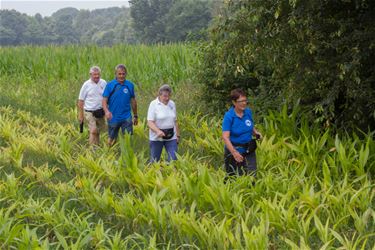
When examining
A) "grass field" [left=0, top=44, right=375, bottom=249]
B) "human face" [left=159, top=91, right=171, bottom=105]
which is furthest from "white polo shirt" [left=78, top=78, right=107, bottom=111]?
"human face" [left=159, top=91, right=171, bottom=105]

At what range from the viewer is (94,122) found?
920 cm

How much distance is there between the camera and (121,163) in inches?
293

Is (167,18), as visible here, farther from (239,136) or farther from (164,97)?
(239,136)

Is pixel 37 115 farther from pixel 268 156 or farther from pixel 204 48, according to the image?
pixel 268 156

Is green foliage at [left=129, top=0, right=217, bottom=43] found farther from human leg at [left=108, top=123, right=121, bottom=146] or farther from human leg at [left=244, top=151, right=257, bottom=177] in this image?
human leg at [left=244, top=151, right=257, bottom=177]

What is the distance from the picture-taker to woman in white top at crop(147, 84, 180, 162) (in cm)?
726

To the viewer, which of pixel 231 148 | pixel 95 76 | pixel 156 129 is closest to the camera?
pixel 231 148

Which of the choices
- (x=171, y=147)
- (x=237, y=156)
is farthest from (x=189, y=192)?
(x=171, y=147)

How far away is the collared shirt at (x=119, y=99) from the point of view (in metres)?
8.41

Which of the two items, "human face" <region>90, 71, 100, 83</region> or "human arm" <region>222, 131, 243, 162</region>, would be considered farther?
"human face" <region>90, 71, 100, 83</region>

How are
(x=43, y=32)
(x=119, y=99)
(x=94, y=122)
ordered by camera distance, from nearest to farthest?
1. (x=119, y=99)
2. (x=94, y=122)
3. (x=43, y=32)

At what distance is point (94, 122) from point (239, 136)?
3.49 metres

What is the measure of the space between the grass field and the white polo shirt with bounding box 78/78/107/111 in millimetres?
780

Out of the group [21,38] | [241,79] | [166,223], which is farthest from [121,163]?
[21,38]
